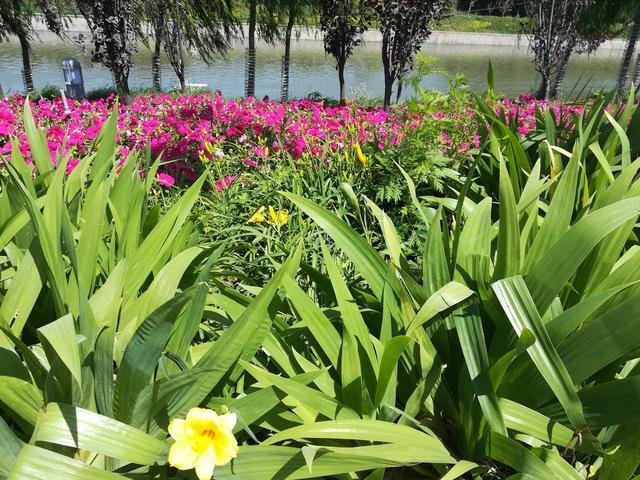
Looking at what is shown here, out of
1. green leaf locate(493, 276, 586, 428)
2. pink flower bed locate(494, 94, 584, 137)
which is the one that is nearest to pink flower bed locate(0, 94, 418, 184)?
pink flower bed locate(494, 94, 584, 137)

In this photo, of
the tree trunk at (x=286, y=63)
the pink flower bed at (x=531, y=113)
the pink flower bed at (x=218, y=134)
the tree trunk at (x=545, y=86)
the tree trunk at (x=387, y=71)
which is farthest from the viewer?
the tree trunk at (x=286, y=63)

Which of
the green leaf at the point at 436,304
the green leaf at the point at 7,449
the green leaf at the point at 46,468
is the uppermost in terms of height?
the green leaf at the point at 436,304

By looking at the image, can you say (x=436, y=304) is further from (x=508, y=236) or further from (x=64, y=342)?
(x=64, y=342)

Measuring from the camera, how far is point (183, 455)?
2.65 ft

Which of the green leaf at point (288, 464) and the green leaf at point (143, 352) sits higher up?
the green leaf at point (143, 352)

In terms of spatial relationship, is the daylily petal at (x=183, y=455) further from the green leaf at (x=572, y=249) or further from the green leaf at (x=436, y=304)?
the green leaf at (x=572, y=249)

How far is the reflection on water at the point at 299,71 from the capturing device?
16.0 metres

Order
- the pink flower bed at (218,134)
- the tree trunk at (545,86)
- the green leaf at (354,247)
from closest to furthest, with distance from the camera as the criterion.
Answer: the green leaf at (354,247), the pink flower bed at (218,134), the tree trunk at (545,86)

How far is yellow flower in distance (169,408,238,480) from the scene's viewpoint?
31.5 inches

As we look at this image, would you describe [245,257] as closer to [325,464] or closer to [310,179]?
[310,179]

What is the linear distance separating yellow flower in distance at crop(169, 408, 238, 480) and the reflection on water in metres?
11.9

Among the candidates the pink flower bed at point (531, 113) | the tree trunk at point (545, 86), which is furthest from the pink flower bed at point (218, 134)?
the tree trunk at point (545, 86)

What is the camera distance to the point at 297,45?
31531mm

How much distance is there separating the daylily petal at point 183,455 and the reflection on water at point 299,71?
1194 centimetres
